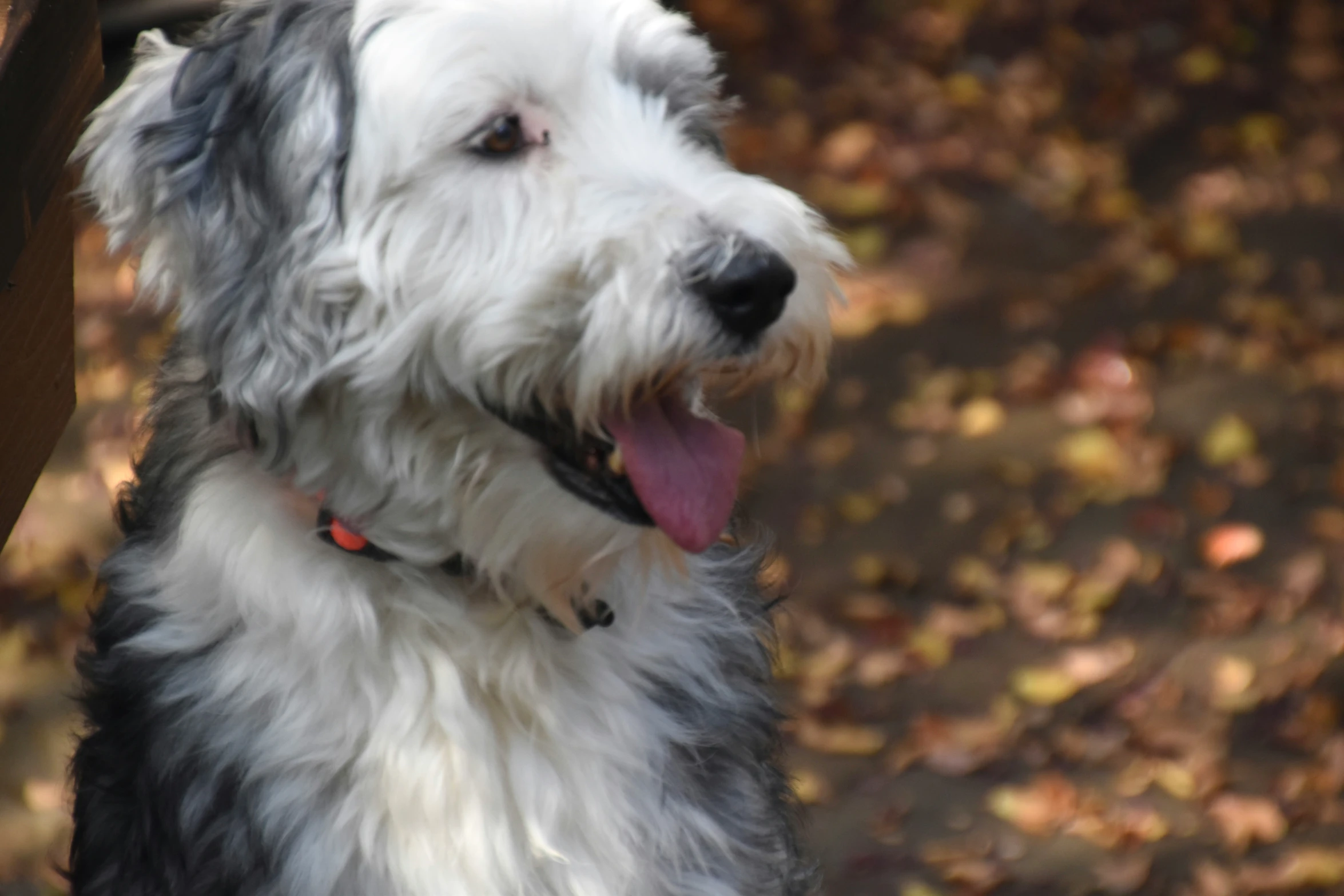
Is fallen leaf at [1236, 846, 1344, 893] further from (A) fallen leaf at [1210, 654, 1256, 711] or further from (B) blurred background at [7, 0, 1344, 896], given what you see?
(A) fallen leaf at [1210, 654, 1256, 711]

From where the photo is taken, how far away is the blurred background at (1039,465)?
12.5 feet

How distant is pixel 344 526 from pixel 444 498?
5.7 inches

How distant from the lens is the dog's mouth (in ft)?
6.66

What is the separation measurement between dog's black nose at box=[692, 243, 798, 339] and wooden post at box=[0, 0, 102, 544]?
83cm

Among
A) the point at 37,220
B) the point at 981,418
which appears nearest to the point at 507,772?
the point at 37,220

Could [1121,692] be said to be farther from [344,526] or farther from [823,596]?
[344,526]

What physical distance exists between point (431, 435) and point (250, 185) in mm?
375

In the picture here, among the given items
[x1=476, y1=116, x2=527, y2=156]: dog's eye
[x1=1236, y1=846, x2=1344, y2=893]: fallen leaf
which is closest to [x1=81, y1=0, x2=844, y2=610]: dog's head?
[x1=476, y1=116, x2=527, y2=156]: dog's eye

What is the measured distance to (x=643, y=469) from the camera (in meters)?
2.05

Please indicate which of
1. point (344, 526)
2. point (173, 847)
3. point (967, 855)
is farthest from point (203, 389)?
point (967, 855)

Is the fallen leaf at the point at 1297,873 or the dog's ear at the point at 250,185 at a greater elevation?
the dog's ear at the point at 250,185

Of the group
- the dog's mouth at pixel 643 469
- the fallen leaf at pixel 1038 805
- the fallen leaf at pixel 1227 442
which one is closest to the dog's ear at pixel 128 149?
the dog's mouth at pixel 643 469

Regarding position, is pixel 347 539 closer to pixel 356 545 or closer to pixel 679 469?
pixel 356 545

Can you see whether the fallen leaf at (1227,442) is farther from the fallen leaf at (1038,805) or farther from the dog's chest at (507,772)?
the dog's chest at (507,772)
